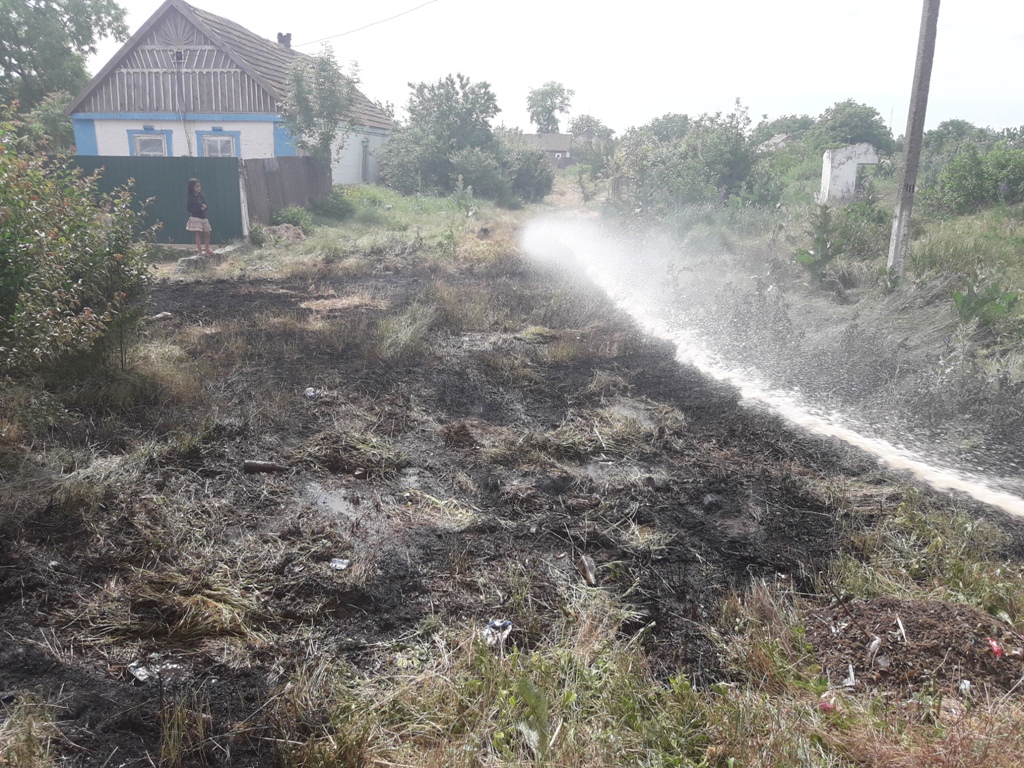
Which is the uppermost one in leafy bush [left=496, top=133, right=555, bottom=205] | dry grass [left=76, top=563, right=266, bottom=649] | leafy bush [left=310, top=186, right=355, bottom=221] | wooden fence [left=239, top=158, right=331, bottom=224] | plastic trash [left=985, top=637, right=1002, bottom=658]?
leafy bush [left=496, top=133, right=555, bottom=205]

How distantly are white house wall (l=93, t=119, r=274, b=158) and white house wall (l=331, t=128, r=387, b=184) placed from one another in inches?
101

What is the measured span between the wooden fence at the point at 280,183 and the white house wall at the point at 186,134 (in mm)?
2446

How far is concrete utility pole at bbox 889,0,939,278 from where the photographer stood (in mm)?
7844

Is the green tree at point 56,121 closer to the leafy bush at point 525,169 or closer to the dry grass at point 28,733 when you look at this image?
the leafy bush at point 525,169

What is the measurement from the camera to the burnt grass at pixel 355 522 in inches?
112

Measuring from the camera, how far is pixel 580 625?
3109 millimetres

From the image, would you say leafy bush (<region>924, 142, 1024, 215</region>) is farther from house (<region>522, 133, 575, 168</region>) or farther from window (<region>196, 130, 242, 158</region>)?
house (<region>522, 133, 575, 168</region>)

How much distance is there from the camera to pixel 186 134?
70.3 feet

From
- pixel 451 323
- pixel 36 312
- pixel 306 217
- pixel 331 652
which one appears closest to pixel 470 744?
pixel 331 652

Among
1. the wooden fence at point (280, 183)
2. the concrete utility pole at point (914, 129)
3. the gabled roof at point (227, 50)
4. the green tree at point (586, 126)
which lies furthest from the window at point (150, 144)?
the green tree at point (586, 126)

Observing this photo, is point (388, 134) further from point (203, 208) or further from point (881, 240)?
point (881, 240)

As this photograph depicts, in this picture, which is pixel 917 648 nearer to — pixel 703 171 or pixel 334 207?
pixel 703 171

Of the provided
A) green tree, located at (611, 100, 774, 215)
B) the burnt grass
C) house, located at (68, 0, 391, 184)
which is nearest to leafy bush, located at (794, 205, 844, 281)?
the burnt grass

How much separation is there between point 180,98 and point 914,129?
20.7m
